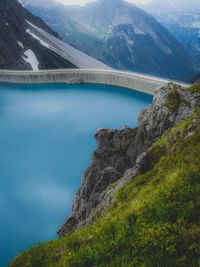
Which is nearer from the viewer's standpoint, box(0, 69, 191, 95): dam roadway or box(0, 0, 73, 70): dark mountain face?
box(0, 69, 191, 95): dam roadway

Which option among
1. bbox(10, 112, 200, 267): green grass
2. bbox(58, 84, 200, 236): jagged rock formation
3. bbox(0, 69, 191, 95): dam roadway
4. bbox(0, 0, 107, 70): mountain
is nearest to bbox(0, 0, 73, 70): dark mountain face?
A: bbox(0, 0, 107, 70): mountain

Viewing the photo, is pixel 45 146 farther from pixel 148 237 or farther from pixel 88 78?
pixel 88 78

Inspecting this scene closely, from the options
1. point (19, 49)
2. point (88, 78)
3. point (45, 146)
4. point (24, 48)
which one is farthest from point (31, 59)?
point (45, 146)

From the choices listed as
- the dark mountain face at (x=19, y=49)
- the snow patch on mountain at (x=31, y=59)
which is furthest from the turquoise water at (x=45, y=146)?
the snow patch on mountain at (x=31, y=59)

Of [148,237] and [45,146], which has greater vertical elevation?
[45,146]

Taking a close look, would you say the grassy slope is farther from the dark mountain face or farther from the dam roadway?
the dark mountain face

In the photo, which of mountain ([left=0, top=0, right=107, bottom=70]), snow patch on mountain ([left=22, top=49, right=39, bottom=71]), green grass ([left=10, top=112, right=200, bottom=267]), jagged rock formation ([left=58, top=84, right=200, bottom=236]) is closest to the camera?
green grass ([left=10, top=112, right=200, bottom=267])
